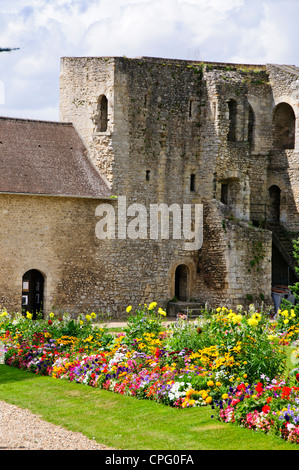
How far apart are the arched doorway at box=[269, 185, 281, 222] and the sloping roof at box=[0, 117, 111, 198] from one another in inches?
311

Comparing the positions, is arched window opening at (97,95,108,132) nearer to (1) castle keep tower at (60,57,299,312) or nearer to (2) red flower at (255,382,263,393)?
(1) castle keep tower at (60,57,299,312)

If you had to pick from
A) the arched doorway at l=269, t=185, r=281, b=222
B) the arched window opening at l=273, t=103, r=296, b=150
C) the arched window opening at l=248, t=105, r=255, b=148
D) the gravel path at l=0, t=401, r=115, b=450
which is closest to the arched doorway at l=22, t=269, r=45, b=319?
the arched doorway at l=269, t=185, r=281, b=222

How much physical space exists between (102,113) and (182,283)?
662cm

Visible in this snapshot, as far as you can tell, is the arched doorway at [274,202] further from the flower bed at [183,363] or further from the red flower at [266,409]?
the red flower at [266,409]

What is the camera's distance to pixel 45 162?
24.5 meters

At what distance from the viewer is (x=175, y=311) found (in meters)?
25.7

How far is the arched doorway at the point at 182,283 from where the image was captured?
88.0ft

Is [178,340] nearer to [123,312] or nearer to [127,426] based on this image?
[127,426]

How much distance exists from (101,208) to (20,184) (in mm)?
2934

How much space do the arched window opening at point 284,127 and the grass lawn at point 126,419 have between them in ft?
60.5

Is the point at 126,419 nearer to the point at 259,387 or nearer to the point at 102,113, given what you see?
the point at 259,387

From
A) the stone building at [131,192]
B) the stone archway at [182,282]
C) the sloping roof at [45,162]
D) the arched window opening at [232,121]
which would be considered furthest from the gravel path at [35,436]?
the arched window opening at [232,121]

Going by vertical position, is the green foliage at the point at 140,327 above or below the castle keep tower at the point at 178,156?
below

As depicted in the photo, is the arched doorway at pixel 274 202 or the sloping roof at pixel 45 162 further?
the arched doorway at pixel 274 202
